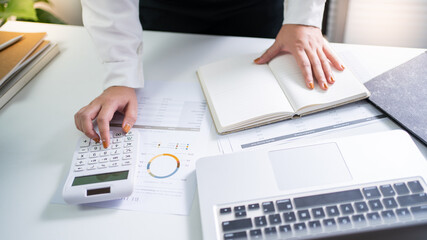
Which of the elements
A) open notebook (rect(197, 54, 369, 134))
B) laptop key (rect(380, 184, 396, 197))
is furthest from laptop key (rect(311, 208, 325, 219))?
open notebook (rect(197, 54, 369, 134))

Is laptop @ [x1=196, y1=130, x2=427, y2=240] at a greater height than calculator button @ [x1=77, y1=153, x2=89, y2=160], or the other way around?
calculator button @ [x1=77, y1=153, x2=89, y2=160]

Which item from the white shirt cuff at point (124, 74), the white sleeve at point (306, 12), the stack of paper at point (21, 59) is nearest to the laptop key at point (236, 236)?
the white shirt cuff at point (124, 74)

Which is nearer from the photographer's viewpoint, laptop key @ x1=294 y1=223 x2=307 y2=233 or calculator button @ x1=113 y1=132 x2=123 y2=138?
laptop key @ x1=294 y1=223 x2=307 y2=233

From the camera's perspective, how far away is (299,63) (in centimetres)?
72

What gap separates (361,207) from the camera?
0.47m

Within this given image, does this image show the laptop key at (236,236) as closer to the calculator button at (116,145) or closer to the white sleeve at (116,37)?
the calculator button at (116,145)

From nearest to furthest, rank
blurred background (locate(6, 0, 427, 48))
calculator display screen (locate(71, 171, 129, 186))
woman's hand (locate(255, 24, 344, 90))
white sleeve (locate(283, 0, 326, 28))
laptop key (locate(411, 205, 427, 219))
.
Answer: laptop key (locate(411, 205, 427, 219)), calculator display screen (locate(71, 171, 129, 186)), woman's hand (locate(255, 24, 344, 90)), white sleeve (locate(283, 0, 326, 28)), blurred background (locate(6, 0, 427, 48))

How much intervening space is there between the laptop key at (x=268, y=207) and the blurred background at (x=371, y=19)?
1.32 m

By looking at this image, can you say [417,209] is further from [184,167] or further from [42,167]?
[42,167]

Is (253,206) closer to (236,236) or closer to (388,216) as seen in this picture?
(236,236)

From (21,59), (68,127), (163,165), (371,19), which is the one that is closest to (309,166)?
(163,165)

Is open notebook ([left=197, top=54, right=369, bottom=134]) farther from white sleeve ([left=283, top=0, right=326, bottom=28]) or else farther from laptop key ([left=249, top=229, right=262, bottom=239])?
laptop key ([left=249, top=229, right=262, bottom=239])

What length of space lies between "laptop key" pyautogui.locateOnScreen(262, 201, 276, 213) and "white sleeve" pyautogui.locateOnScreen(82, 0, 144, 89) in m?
0.42

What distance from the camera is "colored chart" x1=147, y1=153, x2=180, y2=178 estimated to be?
1.96 ft
